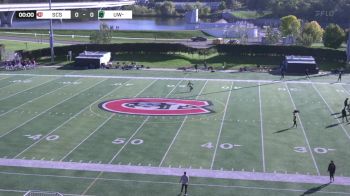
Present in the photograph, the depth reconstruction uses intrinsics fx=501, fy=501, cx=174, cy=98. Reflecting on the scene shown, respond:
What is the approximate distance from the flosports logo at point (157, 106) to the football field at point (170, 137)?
75 millimetres

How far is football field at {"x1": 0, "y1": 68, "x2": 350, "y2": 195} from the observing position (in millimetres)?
22016

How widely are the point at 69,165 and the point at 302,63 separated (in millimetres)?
33133

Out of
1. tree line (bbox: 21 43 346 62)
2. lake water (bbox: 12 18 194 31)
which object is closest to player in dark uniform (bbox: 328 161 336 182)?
tree line (bbox: 21 43 346 62)

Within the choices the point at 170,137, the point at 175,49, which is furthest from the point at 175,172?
the point at 175,49

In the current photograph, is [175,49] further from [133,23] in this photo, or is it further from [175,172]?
[133,23]

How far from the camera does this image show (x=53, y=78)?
47.3m

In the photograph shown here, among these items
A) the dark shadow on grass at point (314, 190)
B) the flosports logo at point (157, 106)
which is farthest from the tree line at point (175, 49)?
the dark shadow on grass at point (314, 190)

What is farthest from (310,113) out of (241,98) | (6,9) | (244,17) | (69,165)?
(244,17)

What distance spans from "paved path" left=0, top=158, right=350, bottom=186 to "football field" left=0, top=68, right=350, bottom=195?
47mm

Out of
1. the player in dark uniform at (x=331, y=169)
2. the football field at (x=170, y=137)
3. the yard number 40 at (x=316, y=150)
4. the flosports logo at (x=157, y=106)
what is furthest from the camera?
the flosports logo at (x=157, y=106)

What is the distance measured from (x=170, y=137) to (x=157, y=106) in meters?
7.60

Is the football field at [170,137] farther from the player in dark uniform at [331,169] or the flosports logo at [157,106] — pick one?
the player in dark uniform at [331,169]

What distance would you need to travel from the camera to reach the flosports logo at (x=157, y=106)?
3397 centimetres

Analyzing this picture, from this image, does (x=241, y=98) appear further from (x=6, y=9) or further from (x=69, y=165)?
(x=6, y=9)
